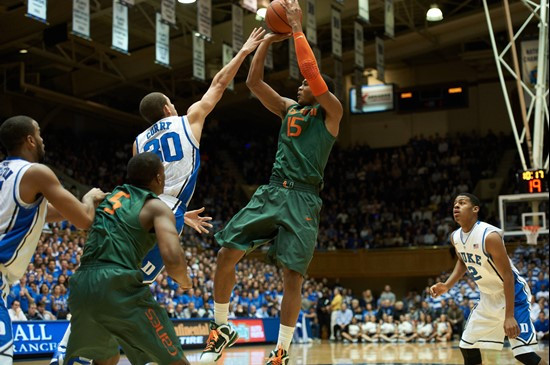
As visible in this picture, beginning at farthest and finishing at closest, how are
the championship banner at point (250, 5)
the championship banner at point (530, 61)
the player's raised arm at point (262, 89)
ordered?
the championship banner at point (530, 61), the championship banner at point (250, 5), the player's raised arm at point (262, 89)

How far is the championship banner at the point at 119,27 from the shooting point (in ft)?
56.8

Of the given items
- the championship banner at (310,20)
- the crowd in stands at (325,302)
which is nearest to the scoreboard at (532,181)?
the crowd in stands at (325,302)

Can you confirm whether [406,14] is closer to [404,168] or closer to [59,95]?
[404,168]

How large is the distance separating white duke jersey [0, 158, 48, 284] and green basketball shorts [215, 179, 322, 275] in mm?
1717

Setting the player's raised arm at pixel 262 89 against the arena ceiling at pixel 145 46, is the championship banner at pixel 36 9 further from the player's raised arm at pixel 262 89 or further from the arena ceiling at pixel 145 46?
the player's raised arm at pixel 262 89

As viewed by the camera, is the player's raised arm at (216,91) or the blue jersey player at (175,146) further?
the player's raised arm at (216,91)

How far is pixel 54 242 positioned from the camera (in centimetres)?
1764

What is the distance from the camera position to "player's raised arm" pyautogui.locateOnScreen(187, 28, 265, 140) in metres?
6.15

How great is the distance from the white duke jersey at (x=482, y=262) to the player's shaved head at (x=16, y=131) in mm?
4298

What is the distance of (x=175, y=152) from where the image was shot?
598cm

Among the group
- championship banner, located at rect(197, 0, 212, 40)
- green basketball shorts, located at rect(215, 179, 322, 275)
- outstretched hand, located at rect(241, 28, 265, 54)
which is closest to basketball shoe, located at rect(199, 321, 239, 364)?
green basketball shorts, located at rect(215, 179, 322, 275)

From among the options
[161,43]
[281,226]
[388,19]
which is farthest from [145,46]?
[281,226]

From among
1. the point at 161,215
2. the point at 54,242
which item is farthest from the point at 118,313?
the point at 54,242

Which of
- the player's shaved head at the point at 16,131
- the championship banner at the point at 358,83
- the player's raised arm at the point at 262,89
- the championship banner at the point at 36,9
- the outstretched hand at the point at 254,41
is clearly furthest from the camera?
the championship banner at the point at 358,83
